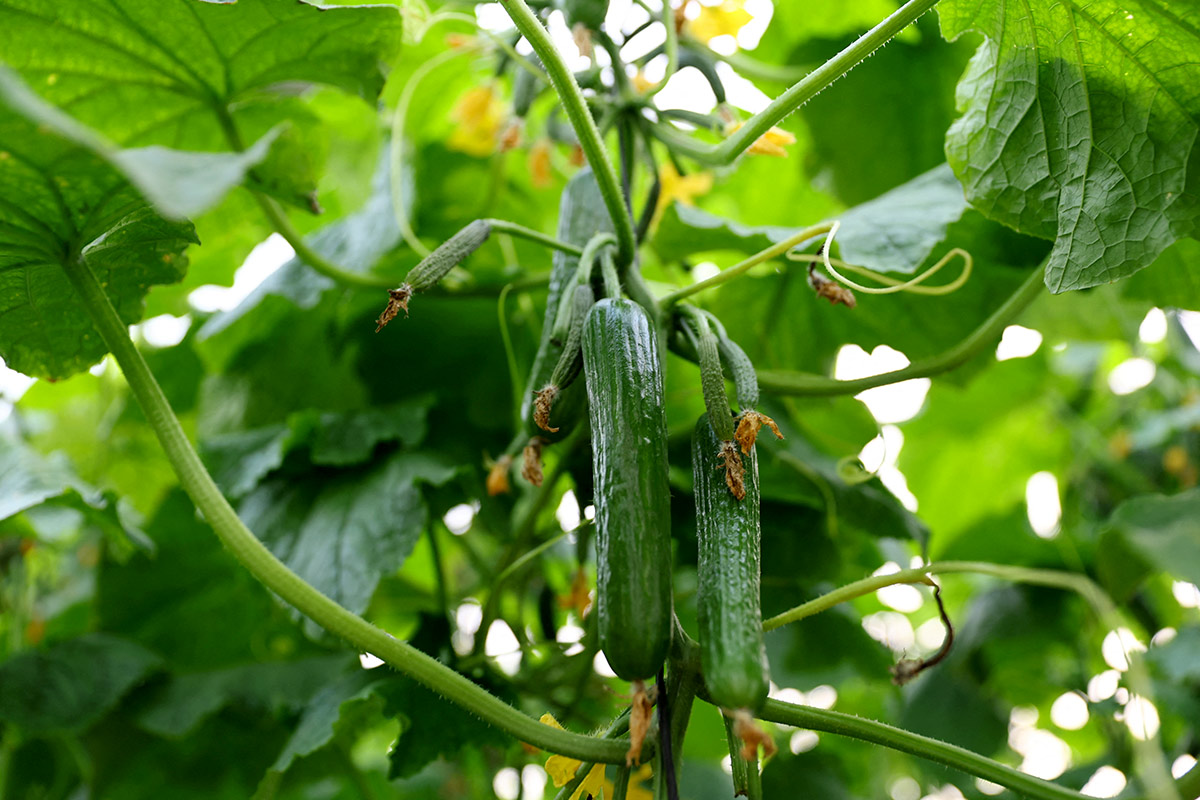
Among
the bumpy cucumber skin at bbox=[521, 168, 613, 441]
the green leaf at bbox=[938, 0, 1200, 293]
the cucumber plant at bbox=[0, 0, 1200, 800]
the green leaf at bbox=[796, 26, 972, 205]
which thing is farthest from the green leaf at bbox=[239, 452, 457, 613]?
the green leaf at bbox=[796, 26, 972, 205]

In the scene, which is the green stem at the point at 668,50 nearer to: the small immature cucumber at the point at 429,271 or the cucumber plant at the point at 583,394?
the cucumber plant at the point at 583,394

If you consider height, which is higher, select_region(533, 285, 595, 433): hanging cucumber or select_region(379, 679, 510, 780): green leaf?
select_region(533, 285, 595, 433): hanging cucumber

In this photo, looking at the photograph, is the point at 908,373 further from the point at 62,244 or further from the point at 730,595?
the point at 62,244

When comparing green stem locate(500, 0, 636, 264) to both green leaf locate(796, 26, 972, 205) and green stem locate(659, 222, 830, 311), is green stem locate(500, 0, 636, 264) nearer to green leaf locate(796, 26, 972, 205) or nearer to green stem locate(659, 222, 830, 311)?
green stem locate(659, 222, 830, 311)

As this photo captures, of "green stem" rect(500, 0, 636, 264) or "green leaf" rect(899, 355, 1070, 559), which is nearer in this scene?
"green stem" rect(500, 0, 636, 264)

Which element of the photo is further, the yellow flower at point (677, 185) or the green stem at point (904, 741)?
the yellow flower at point (677, 185)

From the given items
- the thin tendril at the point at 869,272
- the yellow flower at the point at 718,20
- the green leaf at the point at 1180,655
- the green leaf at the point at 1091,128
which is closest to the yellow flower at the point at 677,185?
the yellow flower at the point at 718,20

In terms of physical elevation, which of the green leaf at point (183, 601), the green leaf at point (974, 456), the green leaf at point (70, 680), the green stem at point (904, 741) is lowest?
the green leaf at point (974, 456)

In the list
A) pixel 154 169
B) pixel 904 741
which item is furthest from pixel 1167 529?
pixel 154 169
